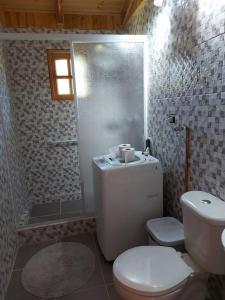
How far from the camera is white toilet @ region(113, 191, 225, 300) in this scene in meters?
1.14

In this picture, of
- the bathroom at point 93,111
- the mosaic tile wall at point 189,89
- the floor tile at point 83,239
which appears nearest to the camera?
the mosaic tile wall at point 189,89

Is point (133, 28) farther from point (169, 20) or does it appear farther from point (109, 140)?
point (109, 140)

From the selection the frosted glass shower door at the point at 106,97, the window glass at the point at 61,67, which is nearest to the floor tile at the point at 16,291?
the frosted glass shower door at the point at 106,97

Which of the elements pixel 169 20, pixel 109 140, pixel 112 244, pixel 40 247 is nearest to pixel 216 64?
pixel 169 20

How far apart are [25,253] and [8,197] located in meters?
0.58

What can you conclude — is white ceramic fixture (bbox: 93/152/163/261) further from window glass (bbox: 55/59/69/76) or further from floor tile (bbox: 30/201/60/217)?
window glass (bbox: 55/59/69/76)

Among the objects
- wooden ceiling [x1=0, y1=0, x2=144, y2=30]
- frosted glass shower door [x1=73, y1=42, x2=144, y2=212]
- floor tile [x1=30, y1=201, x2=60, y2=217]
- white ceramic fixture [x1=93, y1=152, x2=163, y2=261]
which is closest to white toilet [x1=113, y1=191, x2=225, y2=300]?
white ceramic fixture [x1=93, y1=152, x2=163, y2=261]

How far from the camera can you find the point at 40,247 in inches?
87.7

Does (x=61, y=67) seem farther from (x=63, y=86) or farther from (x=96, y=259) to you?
(x=96, y=259)

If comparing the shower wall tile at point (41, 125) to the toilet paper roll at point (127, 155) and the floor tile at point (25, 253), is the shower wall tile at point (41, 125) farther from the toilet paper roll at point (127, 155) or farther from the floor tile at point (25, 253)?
the toilet paper roll at point (127, 155)

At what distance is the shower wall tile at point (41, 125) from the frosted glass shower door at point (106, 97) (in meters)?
0.80

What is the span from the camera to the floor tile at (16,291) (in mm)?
1659

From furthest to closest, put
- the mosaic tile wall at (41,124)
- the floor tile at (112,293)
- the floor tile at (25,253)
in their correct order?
the mosaic tile wall at (41,124)
the floor tile at (25,253)
the floor tile at (112,293)

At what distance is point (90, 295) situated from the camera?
1.66m
